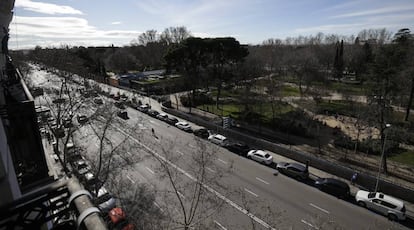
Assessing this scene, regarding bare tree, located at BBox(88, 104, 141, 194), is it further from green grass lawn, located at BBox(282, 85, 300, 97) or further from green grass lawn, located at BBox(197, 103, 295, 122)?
green grass lawn, located at BBox(282, 85, 300, 97)

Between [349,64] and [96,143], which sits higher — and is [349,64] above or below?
above

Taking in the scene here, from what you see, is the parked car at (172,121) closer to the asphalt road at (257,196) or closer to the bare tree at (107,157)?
the bare tree at (107,157)

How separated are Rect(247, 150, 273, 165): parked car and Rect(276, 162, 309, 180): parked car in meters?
1.10

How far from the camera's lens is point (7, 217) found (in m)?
2.87

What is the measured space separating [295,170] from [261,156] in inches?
118

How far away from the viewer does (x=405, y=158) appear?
1967 cm

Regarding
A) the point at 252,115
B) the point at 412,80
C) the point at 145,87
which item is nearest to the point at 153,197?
the point at 252,115

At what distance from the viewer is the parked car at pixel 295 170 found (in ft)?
56.9

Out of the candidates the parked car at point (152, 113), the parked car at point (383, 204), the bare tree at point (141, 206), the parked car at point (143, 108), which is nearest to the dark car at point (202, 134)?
the parked car at point (152, 113)

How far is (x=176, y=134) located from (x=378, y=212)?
17.9 metres

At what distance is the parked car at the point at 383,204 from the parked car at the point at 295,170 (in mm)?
3301

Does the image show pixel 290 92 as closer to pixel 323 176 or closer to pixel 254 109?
pixel 254 109

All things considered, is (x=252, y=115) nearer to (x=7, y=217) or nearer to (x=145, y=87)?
(x=145, y=87)

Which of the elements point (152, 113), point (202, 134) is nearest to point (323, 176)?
point (202, 134)
